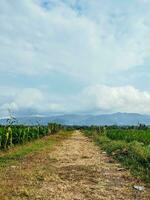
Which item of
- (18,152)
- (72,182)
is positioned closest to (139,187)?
(72,182)

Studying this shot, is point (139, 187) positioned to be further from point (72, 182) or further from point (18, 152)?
point (18, 152)

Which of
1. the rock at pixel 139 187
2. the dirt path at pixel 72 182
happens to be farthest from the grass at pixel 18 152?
the rock at pixel 139 187

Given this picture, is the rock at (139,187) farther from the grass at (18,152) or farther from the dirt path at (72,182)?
the grass at (18,152)

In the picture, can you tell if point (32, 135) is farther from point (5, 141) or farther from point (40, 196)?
point (40, 196)

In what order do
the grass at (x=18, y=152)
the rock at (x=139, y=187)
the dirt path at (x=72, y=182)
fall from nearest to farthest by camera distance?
1. the dirt path at (x=72, y=182)
2. the rock at (x=139, y=187)
3. the grass at (x=18, y=152)

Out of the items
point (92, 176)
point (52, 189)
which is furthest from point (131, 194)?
point (92, 176)

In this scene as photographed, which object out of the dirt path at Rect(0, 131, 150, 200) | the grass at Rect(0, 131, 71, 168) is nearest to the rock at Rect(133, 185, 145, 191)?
the dirt path at Rect(0, 131, 150, 200)

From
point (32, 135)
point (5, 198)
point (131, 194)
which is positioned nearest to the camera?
point (5, 198)

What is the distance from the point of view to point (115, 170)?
57.2 ft

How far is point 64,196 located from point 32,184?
1.84m

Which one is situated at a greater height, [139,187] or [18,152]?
[18,152]

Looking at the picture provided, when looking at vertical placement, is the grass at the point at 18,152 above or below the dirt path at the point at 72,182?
above

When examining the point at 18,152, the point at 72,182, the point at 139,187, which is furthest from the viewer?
the point at 18,152

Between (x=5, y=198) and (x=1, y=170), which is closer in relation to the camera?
(x=5, y=198)
